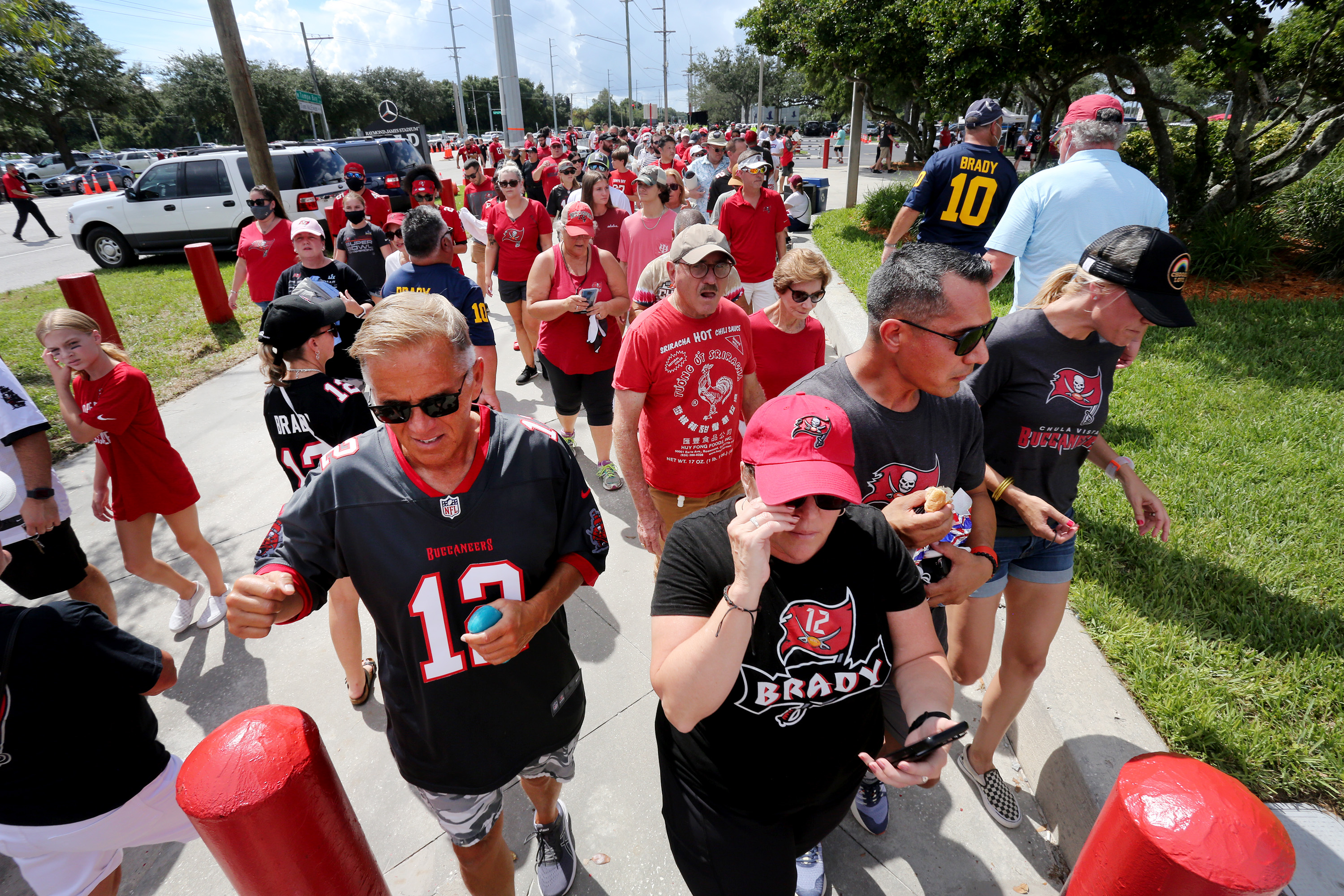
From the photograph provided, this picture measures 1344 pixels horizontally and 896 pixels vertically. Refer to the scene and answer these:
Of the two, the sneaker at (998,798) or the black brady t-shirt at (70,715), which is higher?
the black brady t-shirt at (70,715)

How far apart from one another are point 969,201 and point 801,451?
199 inches

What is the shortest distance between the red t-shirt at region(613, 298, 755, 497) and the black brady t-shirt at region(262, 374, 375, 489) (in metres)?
1.29

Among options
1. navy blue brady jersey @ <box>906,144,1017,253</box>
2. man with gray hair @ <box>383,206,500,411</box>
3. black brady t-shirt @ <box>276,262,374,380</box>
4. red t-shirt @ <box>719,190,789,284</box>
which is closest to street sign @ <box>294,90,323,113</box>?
black brady t-shirt @ <box>276,262,374,380</box>

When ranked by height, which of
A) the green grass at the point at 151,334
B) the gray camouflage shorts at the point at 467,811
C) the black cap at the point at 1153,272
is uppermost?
the black cap at the point at 1153,272

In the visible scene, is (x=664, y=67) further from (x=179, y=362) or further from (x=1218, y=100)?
(x=179, y=362)

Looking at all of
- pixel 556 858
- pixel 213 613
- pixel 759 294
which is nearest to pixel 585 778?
pixel 556 858

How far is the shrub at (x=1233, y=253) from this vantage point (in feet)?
25.8

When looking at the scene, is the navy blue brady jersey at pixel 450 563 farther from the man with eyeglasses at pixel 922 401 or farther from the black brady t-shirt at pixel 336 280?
the black brady t-shirt at pixel 336 280

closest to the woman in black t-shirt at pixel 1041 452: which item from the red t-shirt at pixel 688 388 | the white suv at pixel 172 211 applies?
the red t-shirt at pixel 688 388

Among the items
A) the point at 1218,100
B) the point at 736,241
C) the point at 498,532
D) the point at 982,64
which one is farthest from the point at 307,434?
the point at 1218,100

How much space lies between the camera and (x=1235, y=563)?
11.6 feet

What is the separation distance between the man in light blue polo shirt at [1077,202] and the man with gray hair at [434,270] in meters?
3.49

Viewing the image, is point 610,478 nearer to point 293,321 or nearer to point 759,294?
point 759,294

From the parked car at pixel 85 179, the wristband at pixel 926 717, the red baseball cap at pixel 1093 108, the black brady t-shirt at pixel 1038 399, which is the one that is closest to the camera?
the wristband at pixel 926 717
